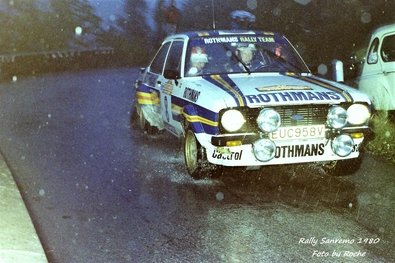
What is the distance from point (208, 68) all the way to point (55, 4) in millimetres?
36714

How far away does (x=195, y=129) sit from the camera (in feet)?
22.0

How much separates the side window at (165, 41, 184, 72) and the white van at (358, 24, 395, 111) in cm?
327

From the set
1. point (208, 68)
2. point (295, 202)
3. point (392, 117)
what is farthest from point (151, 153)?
point (392, 117)

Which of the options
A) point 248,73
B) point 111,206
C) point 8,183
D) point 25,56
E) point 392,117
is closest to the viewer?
point 111,206

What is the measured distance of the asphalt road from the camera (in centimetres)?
478

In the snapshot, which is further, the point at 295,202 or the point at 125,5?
the point at 125,5

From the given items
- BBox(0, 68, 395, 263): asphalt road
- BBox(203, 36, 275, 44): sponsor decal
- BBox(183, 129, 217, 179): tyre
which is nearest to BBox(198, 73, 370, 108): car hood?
BBox(183, 129, 217, 179): tyre

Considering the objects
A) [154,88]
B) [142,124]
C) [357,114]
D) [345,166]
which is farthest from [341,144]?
[142,124]

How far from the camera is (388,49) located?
971cm

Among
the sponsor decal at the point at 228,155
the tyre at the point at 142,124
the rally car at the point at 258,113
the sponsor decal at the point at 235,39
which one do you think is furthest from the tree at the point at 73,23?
the sponsor decal at the point at 228,155

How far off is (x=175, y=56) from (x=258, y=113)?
2502 millimetres

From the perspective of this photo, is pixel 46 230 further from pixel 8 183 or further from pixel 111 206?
pixel 8 183

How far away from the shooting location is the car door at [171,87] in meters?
7.81

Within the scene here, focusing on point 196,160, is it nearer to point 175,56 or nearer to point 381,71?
point 175,56
